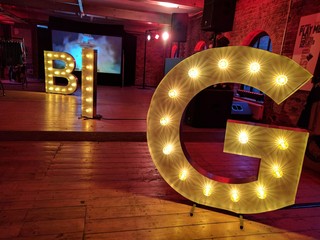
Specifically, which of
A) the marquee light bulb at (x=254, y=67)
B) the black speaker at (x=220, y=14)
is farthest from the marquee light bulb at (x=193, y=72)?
the black speaker at (x=220, y=14)

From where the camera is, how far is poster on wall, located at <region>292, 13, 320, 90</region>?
363 centimetres

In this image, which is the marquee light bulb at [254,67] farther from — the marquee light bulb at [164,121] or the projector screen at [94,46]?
the projector screen at [94,46]

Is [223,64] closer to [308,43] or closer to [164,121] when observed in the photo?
[164,121]

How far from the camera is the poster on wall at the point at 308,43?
11.9ft

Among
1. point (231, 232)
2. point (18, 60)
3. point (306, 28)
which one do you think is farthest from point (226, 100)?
point (18, 60)

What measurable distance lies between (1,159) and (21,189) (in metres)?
0.86

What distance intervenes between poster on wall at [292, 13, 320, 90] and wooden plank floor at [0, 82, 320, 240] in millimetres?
1548

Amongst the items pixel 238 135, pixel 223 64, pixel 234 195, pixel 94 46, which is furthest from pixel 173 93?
pixel 94 46

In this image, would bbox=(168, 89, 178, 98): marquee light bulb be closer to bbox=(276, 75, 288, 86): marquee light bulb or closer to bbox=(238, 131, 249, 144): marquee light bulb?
bbox=(238, 131, 249, 144): marquee light bulb

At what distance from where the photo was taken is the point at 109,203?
206cm

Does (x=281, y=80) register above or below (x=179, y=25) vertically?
below

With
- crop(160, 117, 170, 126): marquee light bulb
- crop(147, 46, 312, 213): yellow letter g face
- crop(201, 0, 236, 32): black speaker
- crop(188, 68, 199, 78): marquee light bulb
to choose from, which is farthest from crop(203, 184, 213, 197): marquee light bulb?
crop(201, 0, 236, 32): black speaker

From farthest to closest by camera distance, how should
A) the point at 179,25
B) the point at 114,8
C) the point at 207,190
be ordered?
the point at 114,8 < the point at 179,25 < the point at 207,190

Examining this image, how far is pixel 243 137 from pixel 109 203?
1216mm
